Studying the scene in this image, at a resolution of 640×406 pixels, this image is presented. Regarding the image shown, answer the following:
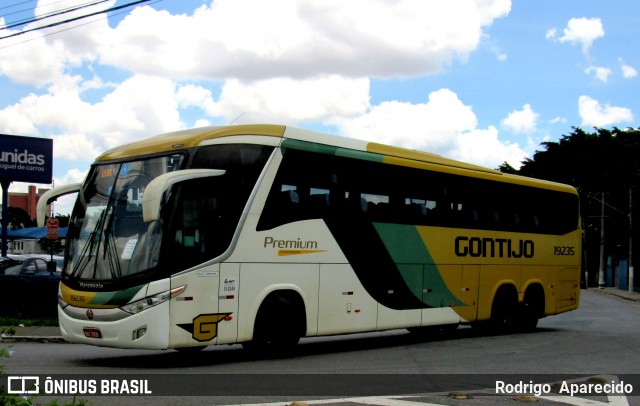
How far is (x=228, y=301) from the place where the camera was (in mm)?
12297

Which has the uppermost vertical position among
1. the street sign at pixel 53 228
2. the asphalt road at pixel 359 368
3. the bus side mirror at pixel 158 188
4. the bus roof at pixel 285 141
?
the bus roof at pixel 285 141

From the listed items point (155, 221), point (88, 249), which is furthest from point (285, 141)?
point (88, 249)

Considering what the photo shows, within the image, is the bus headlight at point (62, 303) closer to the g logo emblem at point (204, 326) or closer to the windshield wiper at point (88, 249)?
the windshield wiper at point (88, 249)

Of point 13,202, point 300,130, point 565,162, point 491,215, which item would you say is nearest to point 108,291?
point 300,130

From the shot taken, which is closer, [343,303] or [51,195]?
[51,195]

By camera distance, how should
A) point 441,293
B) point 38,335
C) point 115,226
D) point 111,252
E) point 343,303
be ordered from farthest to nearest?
point 38,335
point 441,293
point 343,303
point 115,226
point 111,252

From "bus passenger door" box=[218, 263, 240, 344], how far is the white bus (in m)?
0.02

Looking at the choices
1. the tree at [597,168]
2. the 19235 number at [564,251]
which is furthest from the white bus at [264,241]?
the tree at [597,168]

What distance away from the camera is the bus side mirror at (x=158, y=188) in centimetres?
1066

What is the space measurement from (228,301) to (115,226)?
6.34 feet

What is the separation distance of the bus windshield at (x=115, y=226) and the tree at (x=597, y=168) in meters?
53.3

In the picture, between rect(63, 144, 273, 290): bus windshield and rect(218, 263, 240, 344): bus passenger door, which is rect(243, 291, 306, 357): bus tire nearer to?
rect(218, 263, 240, 344): bus passenger door

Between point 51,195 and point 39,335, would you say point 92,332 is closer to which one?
point 51,195

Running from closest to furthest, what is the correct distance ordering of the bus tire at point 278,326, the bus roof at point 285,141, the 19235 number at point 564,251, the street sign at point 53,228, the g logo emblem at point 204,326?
the g logo emblem at point 204,326
the bus roof at point 285,141
the bus tire at point 278,326
the 19235 number at point 564,251
the street sign at point 53,228
